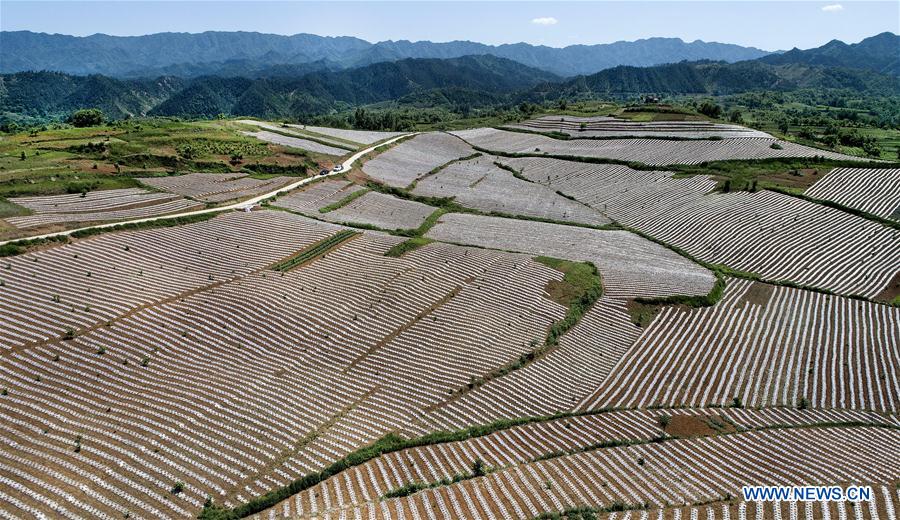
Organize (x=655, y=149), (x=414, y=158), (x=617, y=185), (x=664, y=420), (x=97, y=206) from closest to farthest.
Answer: (x=664, y=420)
(x=97, y=206)
(x=617, y=185)
(x=414, y=158)
(x=655, y=149)

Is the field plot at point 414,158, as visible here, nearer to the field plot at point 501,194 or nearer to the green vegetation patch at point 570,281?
the field plot at point 501,194

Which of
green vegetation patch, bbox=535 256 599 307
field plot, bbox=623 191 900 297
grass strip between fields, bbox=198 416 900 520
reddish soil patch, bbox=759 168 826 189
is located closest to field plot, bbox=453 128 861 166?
reddish soil patch, bbox=759 168 826 189

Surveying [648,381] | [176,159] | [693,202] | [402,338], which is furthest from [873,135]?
[176,159]

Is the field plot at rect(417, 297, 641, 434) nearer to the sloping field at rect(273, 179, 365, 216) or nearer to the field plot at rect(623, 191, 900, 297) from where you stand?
the field plot at rect(623, 191, 900, 297)

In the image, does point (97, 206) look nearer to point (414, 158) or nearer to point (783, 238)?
point (414, 158)

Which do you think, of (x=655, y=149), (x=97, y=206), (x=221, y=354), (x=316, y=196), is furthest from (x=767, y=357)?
(x=655, y=149)

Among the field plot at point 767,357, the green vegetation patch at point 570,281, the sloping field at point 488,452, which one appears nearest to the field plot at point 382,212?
the green vegetation patch at point 570,281
